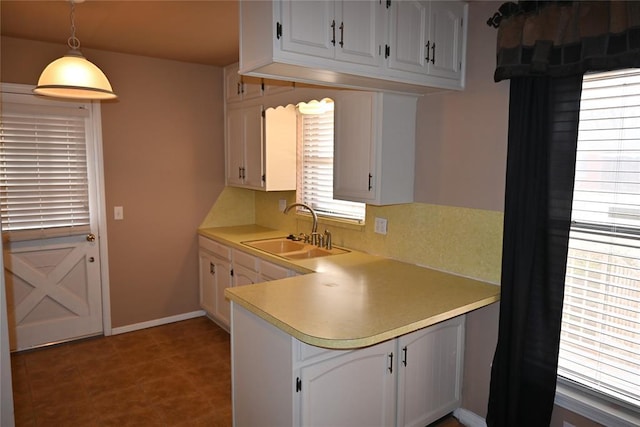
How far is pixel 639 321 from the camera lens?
1.91 m

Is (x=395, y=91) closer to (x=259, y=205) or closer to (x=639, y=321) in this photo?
(x=639, y=321)

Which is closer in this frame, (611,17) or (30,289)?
(611,17)

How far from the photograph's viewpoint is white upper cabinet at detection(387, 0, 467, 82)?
7.45 feet

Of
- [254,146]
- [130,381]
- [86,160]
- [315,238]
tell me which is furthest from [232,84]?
[130,381]

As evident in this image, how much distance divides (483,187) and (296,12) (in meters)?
1.40

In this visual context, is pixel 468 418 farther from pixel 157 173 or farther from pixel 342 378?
pixel 157 173

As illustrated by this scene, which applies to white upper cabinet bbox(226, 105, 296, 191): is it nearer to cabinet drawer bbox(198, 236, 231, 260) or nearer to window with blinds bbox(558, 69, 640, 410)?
cabinet drawer bbox(198, 236, 231, 260)

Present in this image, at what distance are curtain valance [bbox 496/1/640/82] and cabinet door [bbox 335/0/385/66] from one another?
24.3 inches

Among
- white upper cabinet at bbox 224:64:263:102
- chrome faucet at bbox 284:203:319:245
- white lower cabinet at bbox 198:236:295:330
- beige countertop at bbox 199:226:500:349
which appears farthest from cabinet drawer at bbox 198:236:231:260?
white upper cabinet at bbox 224:64:263:102

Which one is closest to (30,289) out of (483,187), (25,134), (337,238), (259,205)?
(25,134)

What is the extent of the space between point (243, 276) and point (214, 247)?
63 cm

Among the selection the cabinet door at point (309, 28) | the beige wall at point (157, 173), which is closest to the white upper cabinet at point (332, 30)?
the cabinet door at point (309, 28)

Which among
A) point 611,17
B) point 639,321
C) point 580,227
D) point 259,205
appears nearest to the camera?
point 611,17

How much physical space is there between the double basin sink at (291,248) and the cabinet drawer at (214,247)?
0.90 feet
